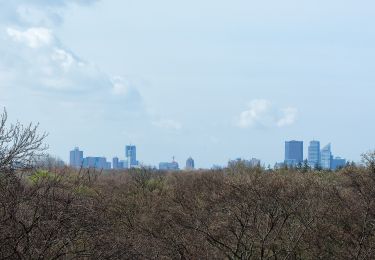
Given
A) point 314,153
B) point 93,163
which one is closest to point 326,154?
point 314,153

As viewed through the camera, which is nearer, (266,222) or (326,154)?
(266,222)

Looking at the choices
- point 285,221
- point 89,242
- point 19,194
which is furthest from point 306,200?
point 19,194

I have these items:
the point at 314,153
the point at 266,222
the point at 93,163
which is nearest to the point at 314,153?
the point at 314,153

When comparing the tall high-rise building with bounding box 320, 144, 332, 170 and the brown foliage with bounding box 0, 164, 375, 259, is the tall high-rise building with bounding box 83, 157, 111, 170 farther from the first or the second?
the tall high-rise building with bounding box 320, 144, 332, 170

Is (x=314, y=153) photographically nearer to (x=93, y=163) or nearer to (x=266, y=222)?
(x=93, y=163)

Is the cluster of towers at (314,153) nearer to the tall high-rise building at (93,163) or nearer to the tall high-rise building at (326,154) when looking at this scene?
the tall high-rise building at (326,154)

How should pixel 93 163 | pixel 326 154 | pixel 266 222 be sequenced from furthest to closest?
pixel 326 154, pixel 93 163, pixel 266 222

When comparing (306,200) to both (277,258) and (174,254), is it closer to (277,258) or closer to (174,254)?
(277,258)

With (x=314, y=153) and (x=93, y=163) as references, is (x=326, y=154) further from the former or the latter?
(x=93, y=163)

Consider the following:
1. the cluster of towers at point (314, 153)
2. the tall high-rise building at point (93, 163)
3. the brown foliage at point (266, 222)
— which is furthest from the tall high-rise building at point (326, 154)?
the brown foliage at point (266, 222)

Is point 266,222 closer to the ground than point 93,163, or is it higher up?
closer to the ground

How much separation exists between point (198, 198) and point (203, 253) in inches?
169

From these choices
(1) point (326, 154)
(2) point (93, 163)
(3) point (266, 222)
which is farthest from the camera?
(1) point (326, 154)

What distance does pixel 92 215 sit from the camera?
16.5 meters
